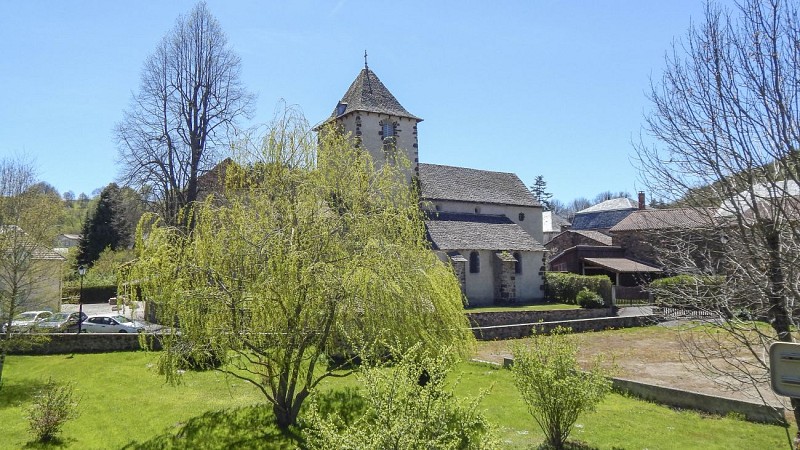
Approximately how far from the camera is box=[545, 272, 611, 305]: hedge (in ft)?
101

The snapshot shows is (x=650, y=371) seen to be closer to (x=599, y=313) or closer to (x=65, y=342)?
(x=599, y=313)

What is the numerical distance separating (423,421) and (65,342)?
19.3m

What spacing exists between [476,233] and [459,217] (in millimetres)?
1797

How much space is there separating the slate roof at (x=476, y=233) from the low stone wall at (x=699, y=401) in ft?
52.9

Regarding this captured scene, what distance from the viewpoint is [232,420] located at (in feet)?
37.7

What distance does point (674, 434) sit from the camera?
34.7 feet

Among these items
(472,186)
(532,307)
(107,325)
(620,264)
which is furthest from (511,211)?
(107,325)

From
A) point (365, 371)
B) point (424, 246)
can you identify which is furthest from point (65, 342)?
point (365, 371)

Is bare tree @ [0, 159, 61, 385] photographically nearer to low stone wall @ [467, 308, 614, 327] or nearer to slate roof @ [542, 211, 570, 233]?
low stone wall @ [467, 308, 614, 327]

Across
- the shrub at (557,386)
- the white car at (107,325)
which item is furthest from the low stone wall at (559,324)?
the white car at (107,325)

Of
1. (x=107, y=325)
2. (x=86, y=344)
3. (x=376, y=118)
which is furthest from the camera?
(x=376, y=118)

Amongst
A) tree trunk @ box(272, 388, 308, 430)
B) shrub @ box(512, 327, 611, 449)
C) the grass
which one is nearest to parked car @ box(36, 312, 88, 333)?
tree trunk @ box(272, 388, 308, 430)

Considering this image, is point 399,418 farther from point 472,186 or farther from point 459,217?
point 472,186

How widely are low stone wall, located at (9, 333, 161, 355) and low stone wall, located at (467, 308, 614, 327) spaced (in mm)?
14486
